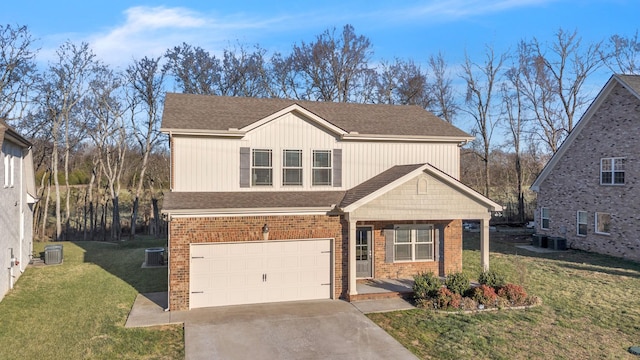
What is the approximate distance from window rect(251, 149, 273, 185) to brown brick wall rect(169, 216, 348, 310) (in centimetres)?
206

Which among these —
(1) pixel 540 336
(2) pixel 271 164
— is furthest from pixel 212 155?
(1) pixel 540 336

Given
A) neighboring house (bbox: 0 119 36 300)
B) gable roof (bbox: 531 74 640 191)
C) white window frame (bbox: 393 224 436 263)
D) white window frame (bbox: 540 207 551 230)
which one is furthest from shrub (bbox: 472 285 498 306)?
white window frame (bbox: 540 207 551 230)

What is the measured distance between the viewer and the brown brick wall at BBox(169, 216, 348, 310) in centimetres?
1170

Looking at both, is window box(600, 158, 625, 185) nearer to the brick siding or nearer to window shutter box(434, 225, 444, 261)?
window shutter box(434, 225, 444, 261)

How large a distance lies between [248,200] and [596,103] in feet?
60.4

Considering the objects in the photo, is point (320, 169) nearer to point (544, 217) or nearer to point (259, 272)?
point (259, 272)

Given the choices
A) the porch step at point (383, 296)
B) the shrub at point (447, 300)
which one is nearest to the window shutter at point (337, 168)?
the porch step at point (383, 296)

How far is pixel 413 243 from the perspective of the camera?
15.2 metres

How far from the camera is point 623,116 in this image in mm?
19766

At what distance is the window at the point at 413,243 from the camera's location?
49.6ft

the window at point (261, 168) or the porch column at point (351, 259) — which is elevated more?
the window at point (261, 168)

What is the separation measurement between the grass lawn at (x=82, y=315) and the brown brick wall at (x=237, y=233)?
5.25 ft

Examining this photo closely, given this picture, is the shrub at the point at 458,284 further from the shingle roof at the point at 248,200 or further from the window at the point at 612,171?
the window at the point at 612,171

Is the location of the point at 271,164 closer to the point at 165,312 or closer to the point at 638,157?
the point at 165,312
